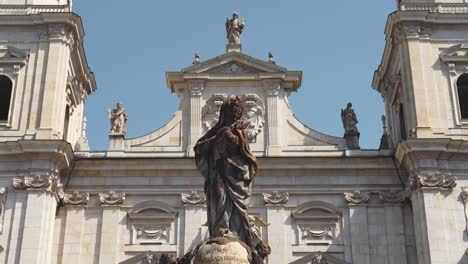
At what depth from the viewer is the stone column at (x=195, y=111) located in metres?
25.1

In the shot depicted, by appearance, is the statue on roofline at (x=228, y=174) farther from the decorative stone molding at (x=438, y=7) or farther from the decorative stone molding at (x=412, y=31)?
the decorative stone molding at (x=438, y=7)

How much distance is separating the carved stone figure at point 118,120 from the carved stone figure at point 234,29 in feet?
14.5

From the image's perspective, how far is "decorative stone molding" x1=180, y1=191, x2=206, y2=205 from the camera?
23750 mm

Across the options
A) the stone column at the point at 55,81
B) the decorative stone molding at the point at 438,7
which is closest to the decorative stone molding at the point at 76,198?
→ the stone column at the point at 55,81

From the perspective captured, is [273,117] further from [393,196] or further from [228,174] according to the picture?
[228,174]

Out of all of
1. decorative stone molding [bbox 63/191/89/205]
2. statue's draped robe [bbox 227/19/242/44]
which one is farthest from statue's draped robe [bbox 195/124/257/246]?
statue's draped robe [bbox 227/19/242/44]

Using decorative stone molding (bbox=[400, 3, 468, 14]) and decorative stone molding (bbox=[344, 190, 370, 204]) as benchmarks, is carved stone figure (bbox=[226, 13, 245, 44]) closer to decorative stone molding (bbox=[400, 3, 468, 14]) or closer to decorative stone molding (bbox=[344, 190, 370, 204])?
decorative stone molding (bbox=[400, 3, 468, 14])

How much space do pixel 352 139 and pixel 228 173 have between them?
1541 centimetres

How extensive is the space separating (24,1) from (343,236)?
13468 mm

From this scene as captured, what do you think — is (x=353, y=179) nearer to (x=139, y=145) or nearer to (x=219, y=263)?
(x=139, y=145)

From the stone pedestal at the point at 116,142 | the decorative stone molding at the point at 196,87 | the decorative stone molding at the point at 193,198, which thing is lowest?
the decorative stone molding at the point at 193,198

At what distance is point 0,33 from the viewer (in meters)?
26.0

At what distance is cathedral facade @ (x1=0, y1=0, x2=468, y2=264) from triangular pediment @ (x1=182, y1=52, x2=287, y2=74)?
0.04m

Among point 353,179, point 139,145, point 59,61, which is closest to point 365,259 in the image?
point 353,179
